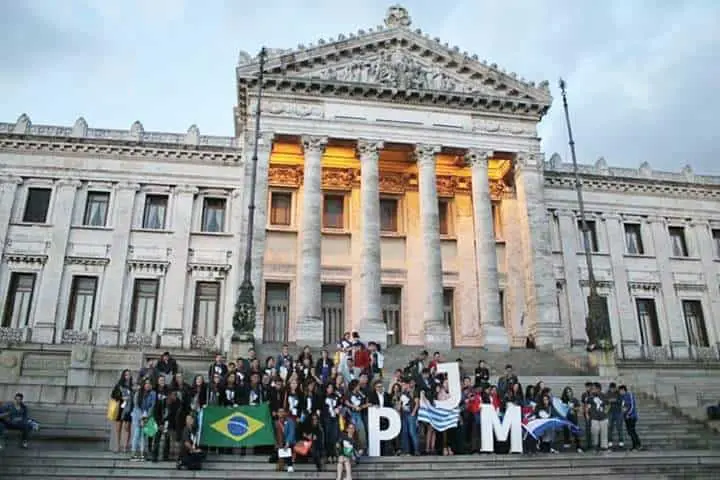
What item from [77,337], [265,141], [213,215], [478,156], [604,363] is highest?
[478,156]

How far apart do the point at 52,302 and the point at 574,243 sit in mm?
27097

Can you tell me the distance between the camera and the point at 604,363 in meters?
23.4

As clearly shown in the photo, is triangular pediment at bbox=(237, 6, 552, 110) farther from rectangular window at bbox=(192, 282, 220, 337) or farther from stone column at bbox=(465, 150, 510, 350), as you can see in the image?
rectangular window at bbox=(192, 282, 220, 337)

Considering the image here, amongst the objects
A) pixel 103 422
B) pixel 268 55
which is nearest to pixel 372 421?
pixel 103 422

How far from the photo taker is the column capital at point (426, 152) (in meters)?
30.3

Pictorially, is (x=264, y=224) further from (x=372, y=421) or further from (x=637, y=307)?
(x=637, y=307)

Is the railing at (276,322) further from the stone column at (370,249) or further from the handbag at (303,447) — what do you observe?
the handbag at (303,447)

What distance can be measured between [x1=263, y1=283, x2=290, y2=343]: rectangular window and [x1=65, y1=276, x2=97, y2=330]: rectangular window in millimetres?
8139

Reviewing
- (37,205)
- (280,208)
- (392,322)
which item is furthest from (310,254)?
(37,205)

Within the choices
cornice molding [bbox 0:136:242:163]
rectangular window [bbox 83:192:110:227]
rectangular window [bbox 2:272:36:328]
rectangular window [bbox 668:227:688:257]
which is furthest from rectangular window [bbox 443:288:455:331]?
rectangular window [bbox 2:272:36:328]

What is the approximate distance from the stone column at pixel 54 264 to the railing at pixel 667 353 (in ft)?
92.5

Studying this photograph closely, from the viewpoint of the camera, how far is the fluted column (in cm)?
2603

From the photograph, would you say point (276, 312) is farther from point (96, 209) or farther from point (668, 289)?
point (668, 289)

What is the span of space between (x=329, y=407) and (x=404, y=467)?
6.88 feet
